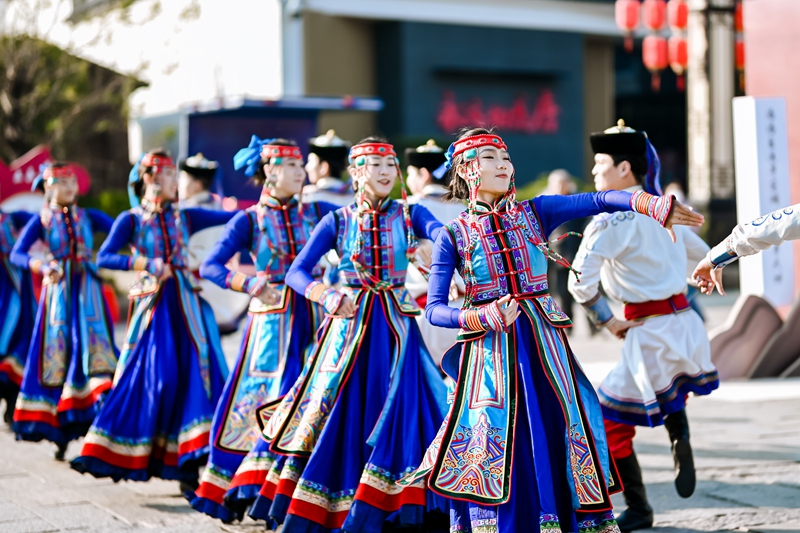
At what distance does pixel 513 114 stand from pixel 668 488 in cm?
1829

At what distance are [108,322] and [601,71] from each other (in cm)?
2014

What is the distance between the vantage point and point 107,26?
1698 centimetres

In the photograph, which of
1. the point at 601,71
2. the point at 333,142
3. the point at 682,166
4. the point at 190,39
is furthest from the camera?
the point at 682,166

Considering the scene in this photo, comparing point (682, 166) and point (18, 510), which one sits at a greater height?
point (682, 166)

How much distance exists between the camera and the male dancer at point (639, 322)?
486 cm

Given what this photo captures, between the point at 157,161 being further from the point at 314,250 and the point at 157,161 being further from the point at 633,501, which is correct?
the point at 633,501

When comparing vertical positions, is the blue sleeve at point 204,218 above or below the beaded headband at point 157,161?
below

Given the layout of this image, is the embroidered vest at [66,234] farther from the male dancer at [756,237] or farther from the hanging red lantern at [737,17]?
the hanging red lantern at [737,17]

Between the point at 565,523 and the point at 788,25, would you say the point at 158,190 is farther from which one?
the point at 788,25

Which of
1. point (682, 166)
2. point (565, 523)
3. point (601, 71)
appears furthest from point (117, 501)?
point (682, 166)

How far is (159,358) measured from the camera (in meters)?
5.89

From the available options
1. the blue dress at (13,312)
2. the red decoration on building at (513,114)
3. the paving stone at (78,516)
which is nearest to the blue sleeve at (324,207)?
the paving stone at (78,516)

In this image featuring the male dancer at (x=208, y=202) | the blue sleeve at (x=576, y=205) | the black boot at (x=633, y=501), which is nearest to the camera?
the blue sleeve at (x=576, y=205)

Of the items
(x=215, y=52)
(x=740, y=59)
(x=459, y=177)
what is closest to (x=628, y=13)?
(x=740, y=59)
